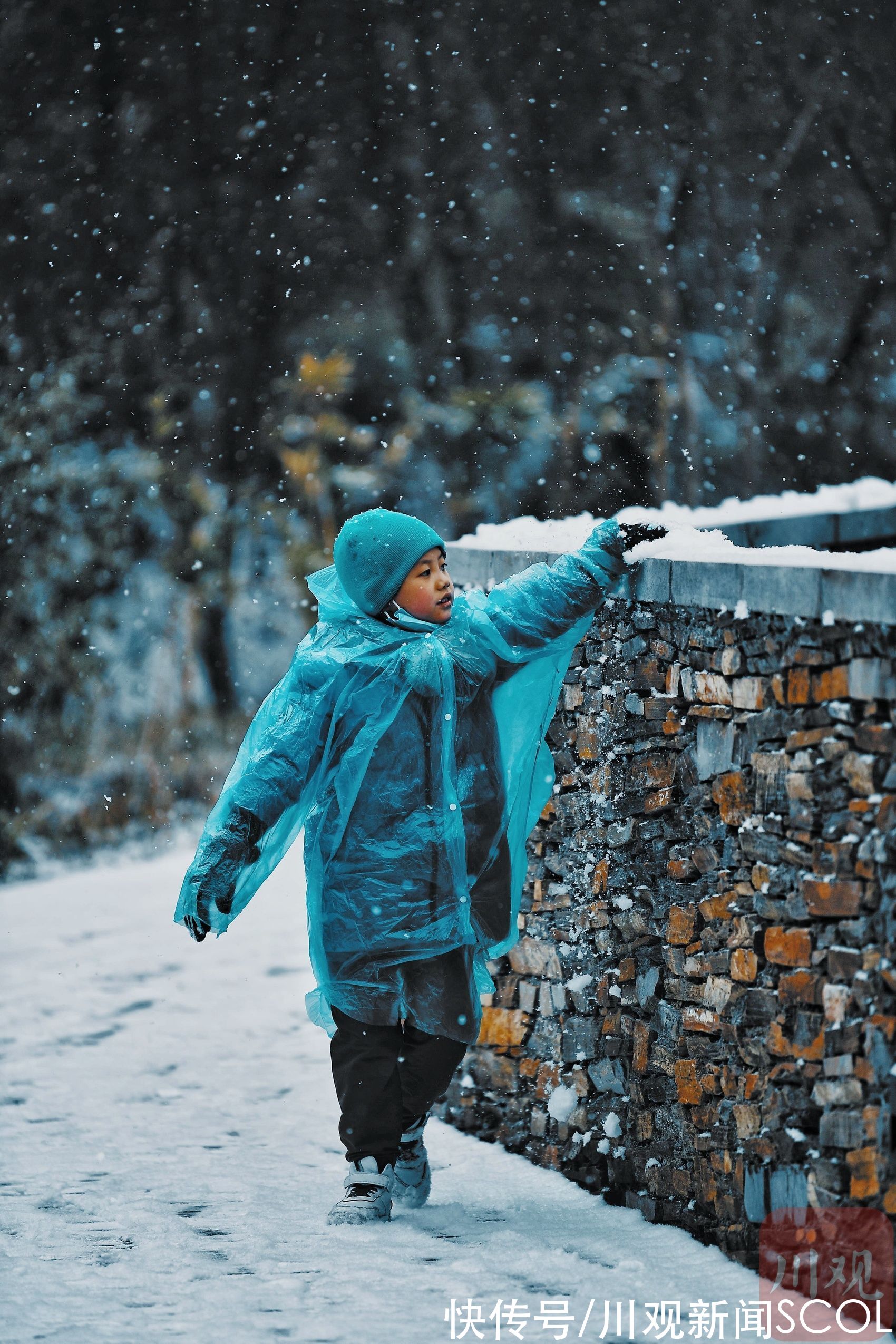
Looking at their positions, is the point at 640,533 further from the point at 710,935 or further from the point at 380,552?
the point at 710,935

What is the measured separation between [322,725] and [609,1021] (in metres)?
1.00

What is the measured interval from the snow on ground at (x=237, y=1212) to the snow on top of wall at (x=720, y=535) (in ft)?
4.66

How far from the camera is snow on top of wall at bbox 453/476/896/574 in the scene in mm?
2500

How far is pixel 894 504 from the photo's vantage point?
3.21 metres

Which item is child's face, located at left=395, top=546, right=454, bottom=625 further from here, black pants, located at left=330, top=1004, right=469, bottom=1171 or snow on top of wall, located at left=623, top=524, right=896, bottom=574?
black pants, located at left=330, top=1004, right=469, bottom=1171

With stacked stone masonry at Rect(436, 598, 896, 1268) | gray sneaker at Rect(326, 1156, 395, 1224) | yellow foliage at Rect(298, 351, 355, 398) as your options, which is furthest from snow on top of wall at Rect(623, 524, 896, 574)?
yellow foliage at Rect(298, 351, 355, 398)

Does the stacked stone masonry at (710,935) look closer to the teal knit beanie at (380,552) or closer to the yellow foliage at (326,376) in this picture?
the teal knit beanie at (380,552)

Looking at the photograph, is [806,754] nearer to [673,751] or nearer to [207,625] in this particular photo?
[673,751]

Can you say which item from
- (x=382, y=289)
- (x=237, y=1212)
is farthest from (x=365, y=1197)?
(x=382, y=289)

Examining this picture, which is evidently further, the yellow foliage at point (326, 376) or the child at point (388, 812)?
the yellow foliage at point (326, 376)

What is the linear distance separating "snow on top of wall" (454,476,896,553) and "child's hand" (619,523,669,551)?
0.02m

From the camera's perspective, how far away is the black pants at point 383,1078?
305cm

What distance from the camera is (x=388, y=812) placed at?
10.1 ft

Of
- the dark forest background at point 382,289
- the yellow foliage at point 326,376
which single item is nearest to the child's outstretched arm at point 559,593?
the dark forest background at point 382,289
